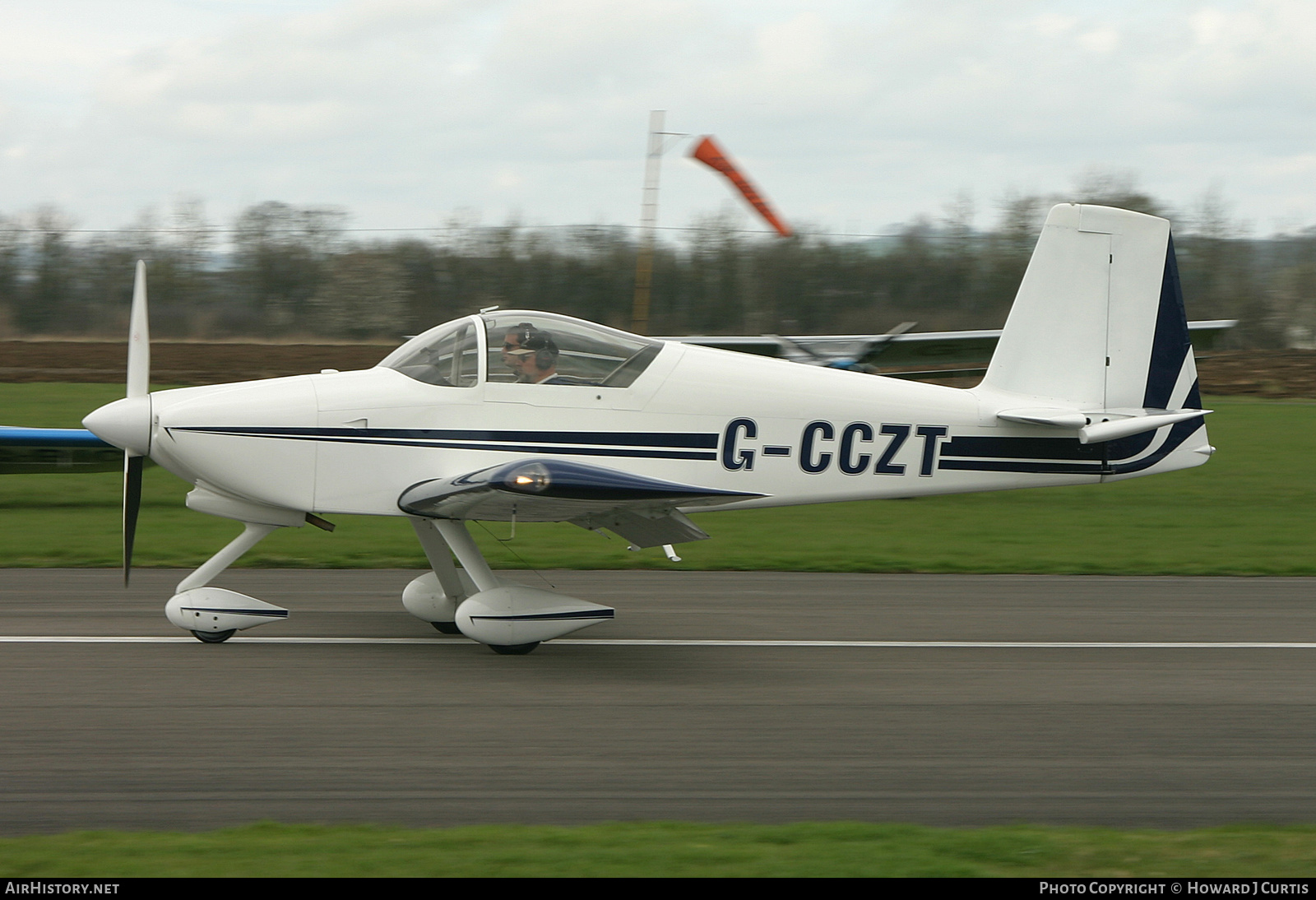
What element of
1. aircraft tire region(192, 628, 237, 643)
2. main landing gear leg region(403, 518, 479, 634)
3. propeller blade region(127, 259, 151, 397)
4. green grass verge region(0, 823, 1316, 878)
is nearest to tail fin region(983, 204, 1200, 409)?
main landing gear leg region(403, 518, 479, 634)

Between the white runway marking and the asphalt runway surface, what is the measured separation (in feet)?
0.15

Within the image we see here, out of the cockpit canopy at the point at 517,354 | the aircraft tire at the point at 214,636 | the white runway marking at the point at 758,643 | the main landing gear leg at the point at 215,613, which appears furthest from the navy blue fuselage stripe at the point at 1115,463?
the aircraft tire at the point at 214,636

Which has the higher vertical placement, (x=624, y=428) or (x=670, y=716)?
(x=624, y=428)

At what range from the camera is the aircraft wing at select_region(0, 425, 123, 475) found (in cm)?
1179

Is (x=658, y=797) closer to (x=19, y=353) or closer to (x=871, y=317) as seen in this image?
(x=871, y=317)

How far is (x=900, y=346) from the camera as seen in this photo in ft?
55.0

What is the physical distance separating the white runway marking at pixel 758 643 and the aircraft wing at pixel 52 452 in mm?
5278

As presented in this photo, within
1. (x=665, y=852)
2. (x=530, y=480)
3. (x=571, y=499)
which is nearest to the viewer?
(x=665, y=852)

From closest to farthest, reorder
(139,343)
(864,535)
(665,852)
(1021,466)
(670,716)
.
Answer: (665,852)
(670,716)
(139,343)
(1021,466)
(864,535)

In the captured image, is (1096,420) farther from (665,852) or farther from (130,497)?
(130,497)

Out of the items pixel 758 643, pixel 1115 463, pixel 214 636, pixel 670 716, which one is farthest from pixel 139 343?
pixel 1115 463

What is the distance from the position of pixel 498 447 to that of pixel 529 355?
0.55m

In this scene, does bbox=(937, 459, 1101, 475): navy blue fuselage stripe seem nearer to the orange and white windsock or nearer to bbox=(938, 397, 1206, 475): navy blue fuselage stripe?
bbox=(938, 397, 1206, 475): navy blue fuselage stripe

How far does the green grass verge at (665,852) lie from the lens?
3.72m
